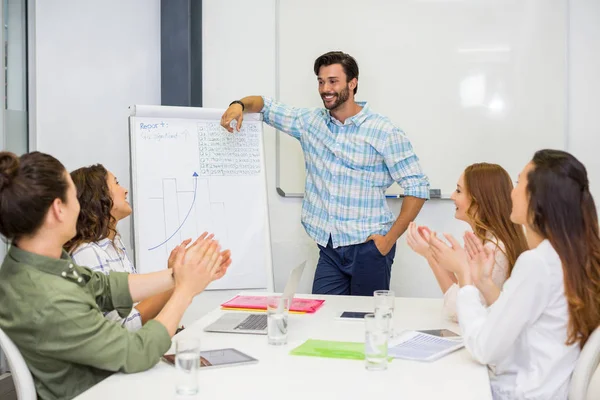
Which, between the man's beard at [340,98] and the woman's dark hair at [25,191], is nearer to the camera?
the woman's dark hair at [25,191]

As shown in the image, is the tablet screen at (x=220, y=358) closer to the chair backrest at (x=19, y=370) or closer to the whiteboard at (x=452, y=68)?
the chair backrest at (x=19, y=370)

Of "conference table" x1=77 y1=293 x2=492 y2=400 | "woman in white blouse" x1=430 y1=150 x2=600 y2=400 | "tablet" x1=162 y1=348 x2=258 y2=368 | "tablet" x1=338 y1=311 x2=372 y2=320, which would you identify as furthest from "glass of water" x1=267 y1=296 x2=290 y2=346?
"woman in white blouse" x1=430 y1=150 x2=600 y2=400

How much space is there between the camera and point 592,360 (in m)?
1.72

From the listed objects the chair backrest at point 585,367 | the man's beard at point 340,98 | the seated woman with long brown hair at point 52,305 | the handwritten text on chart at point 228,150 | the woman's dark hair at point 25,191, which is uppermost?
the man's beard at point 340,98

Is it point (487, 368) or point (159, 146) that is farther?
point (159, 146)

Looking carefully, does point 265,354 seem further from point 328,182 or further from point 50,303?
point 328,182

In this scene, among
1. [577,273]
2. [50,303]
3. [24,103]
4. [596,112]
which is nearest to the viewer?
[50,303]

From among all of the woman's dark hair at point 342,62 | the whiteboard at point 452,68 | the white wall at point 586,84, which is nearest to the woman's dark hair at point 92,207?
the woman's dark hair at point 342,62

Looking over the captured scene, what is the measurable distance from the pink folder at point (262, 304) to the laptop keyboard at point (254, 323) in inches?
5.6

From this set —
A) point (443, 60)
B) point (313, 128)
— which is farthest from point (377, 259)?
point (443, 60)

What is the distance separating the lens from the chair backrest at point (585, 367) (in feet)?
5.63

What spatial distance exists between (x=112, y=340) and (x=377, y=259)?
1.98 metres

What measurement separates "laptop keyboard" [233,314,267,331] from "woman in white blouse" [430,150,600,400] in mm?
672

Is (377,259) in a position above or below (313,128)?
below
